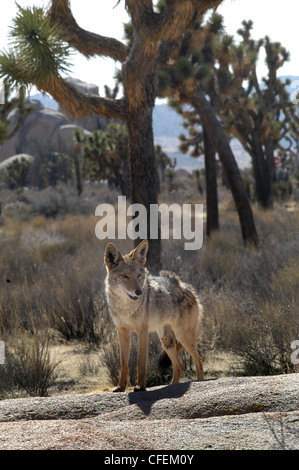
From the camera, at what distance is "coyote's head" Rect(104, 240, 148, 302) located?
15.9 feet

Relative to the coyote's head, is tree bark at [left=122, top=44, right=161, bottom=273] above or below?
above

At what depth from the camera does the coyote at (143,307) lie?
499cm

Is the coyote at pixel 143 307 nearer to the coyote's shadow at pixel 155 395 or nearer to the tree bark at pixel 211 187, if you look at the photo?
the coyote's shadow at pixel 155 395

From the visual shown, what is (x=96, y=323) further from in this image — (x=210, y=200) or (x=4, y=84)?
(x=210, y=200)

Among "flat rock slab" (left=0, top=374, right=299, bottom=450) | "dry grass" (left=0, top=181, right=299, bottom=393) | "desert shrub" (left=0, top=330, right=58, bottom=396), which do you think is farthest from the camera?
"dry grass" (left=0, top=181, right=299, bottom=393)

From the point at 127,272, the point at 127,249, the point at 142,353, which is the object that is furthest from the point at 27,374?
the point at 127,249

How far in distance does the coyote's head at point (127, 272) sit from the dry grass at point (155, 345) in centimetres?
169

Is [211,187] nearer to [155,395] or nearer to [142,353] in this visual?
[142,353]

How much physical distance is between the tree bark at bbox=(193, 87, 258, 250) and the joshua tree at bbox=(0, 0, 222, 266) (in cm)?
606

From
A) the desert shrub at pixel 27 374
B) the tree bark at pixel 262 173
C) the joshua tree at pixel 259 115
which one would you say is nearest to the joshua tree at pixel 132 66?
the desert shrub at pixel 27 374

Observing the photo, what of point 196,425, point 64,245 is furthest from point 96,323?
point 64,245

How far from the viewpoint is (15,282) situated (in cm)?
1146

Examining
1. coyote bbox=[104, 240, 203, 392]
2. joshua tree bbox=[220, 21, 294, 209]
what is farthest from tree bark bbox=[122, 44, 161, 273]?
joshua tree bbox=[220, 21, 294, 209]

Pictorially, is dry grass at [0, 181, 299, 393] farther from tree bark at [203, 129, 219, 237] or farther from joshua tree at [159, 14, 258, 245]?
tree bark at [203, 129, 219, 237]
